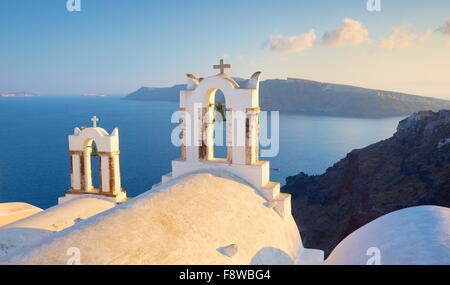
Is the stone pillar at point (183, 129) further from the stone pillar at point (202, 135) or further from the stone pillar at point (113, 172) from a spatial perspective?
the stone pillar at point (113, 172)

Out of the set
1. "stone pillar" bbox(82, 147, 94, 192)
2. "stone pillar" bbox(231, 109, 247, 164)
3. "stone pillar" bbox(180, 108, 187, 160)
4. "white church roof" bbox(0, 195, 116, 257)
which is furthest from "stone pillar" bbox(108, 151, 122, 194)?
"stone pillar" bbox(231, 109, 247, 164)

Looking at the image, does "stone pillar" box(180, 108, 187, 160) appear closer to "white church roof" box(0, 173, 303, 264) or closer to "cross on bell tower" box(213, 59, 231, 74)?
"white church roof" box(0, 173, 303, 264)

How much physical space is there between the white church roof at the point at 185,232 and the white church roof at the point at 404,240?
1884mm

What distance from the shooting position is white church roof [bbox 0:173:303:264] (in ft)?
19.3

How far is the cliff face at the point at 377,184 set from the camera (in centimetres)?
3912

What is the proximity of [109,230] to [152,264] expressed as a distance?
1.03 meters

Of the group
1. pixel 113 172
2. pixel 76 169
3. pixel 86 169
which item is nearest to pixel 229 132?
pixel 113 172

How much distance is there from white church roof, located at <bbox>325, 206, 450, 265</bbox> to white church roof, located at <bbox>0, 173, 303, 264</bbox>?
188cm

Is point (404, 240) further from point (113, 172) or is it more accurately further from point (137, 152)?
point (137, 152)

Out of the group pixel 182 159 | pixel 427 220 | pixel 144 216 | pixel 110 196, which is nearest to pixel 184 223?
pixel 144 216

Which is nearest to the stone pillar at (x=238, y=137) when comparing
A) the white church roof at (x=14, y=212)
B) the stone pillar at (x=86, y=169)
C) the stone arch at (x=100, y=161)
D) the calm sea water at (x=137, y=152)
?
the stone arch at (x=100, y=161)

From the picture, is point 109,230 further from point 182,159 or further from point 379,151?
point 379,151

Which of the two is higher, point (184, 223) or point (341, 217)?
point (184, 223)

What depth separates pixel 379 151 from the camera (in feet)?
180
